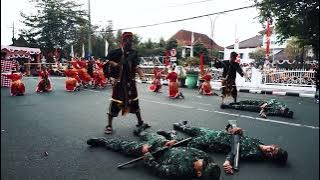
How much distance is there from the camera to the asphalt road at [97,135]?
3918 millimetres

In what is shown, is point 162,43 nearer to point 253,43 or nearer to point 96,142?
point 253,43

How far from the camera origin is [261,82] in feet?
55.5

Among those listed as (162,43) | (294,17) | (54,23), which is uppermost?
(162,43)

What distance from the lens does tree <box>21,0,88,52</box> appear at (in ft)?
13.9

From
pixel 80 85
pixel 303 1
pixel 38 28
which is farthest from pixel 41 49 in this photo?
pixel 80 85

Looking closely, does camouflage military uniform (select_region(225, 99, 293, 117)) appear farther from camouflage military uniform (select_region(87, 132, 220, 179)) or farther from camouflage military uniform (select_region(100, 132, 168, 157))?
camouflage military uniform (select_region(87, 132, 220, 179))

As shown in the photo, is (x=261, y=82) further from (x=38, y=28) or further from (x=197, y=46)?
(x=197, y=46)

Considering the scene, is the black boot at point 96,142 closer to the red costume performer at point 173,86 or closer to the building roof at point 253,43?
the red costume performer at point 173,86

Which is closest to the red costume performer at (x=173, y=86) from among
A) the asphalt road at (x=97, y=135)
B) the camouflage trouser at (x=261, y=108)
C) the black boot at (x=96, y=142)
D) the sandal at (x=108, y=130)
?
the asphalt road at (x=97, y=135)

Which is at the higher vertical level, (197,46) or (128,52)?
(197,46)

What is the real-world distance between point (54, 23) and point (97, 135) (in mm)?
2130

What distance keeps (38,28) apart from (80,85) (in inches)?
461

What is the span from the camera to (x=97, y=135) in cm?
590

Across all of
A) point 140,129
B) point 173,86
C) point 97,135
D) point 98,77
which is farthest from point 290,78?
point 97,135
